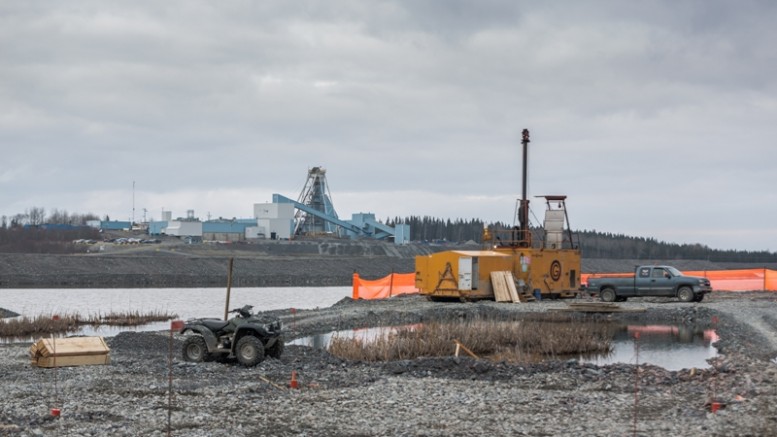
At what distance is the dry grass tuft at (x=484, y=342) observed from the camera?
77.0 ft

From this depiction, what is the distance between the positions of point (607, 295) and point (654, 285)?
90.8 inches

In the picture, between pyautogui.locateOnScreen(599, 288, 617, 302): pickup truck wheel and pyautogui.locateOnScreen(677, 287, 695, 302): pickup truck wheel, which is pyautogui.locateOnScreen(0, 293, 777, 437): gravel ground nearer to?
pyautogui.locateOnScreen(677, 287, 695, 302): pickup truck wheel

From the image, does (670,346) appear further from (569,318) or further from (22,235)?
(22,235)

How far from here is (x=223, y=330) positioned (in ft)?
72.0

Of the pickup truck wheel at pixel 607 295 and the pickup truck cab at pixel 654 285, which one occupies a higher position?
the pickup truck cab at pixel 654 285

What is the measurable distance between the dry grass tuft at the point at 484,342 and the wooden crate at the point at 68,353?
229 inches

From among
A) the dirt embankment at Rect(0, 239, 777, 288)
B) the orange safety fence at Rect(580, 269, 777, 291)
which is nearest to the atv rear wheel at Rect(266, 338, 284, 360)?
the orange safety fence at Rect(580, 269, 777, 291)

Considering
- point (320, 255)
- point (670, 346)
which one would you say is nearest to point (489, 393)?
point (670, 346)

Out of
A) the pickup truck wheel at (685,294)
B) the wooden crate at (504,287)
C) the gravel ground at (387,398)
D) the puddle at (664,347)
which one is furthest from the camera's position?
the pickup truck wheel at (685,294)

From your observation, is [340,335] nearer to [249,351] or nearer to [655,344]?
[249,351]

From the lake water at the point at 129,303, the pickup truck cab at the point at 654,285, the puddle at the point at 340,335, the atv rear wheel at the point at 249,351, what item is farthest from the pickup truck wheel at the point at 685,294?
the atv rear wheel at the point at 249,351

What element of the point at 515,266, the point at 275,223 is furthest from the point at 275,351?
the point at 275,223

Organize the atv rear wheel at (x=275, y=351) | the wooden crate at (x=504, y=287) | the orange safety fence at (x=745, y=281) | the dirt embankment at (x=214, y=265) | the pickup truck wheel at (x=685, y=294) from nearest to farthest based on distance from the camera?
the atv rear wheel at (x=275, y=351)
the wooden crate at (x=504, y=287)
the pickup truck wheel at (x=685, y=294)
the orange safety fence at (x=745, y=281)
the dirt embankment at (x=214, y=265)

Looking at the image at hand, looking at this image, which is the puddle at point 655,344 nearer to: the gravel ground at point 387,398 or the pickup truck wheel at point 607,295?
the gravel ground at point 387,398
